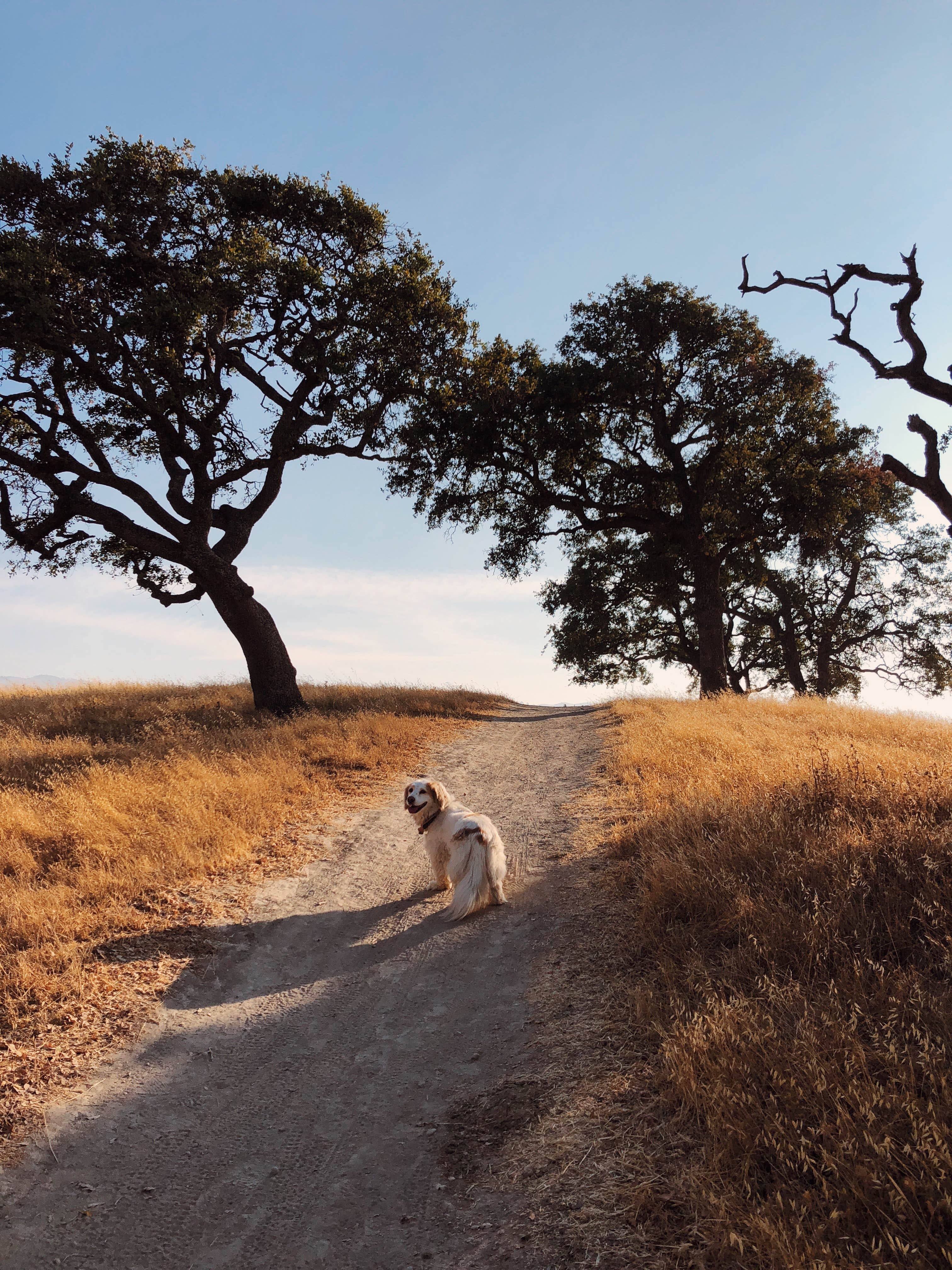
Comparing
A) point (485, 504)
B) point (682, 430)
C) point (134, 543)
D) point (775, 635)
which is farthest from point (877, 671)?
point (134, 543)

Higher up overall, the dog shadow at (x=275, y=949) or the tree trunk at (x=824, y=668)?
the tree trunk at (x=824, y=668)

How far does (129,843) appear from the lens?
802 cm

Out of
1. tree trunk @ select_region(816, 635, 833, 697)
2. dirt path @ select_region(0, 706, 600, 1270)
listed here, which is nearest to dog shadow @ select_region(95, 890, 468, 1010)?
dirt path @ select_region(0, 706, 600, 1270)

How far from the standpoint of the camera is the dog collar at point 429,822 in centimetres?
789

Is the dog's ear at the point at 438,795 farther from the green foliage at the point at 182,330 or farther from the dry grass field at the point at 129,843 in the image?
the green foliage at the point at 182,330

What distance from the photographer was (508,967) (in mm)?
6141

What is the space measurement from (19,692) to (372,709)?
40.4ft

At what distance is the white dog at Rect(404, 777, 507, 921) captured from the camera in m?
7.20

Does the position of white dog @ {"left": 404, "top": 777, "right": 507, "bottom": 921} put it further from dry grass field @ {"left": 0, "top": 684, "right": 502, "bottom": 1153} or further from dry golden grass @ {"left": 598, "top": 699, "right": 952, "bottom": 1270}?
dry grass field @ {"left": 0, "top": 684, "right": 502, "bottom": 1153}

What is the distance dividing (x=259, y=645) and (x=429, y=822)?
35.9ft

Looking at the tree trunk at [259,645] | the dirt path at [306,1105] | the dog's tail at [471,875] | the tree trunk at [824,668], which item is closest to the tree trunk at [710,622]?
the tree trunk at [824,668]

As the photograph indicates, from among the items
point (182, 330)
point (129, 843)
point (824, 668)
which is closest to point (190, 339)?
point (182, 330)

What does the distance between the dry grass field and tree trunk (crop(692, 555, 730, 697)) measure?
10649mm

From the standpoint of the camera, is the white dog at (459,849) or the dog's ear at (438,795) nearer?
the white dog at (459,849)
